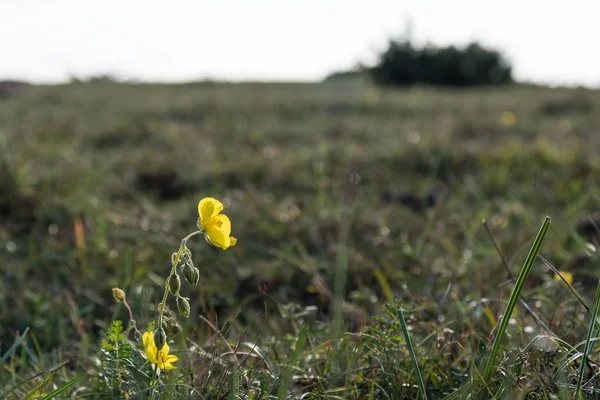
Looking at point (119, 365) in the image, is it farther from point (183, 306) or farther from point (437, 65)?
point (437, 65)

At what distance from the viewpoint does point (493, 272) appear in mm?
2354

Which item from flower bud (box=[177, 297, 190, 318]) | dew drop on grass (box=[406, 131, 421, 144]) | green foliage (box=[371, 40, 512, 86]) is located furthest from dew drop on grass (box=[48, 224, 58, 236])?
green foliage (box=[371, 40, 512, 86])

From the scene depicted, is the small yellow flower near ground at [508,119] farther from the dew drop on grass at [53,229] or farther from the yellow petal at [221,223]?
the yellow petal at [221,223]

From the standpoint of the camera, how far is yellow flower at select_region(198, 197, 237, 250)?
3.14 feet

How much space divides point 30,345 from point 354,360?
4.05 feet

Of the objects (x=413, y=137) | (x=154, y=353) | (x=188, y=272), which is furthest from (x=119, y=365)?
(x=413, y=137)

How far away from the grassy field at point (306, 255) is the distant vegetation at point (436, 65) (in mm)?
9677

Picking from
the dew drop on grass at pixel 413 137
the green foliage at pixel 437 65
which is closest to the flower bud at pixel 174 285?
the dew drop on grass at pixel 413 137

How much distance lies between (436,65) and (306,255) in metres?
13.8

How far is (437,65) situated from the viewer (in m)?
15.5

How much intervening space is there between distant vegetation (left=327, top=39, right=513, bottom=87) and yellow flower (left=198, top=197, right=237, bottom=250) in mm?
14852

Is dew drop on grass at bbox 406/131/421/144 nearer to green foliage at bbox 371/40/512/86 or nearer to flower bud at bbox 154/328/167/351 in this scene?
flower bud at bbox 154/328/167/351

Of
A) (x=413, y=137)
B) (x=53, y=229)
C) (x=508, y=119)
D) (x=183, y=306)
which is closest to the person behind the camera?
(x=183, y=306)

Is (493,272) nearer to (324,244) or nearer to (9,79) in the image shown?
(324,244)
